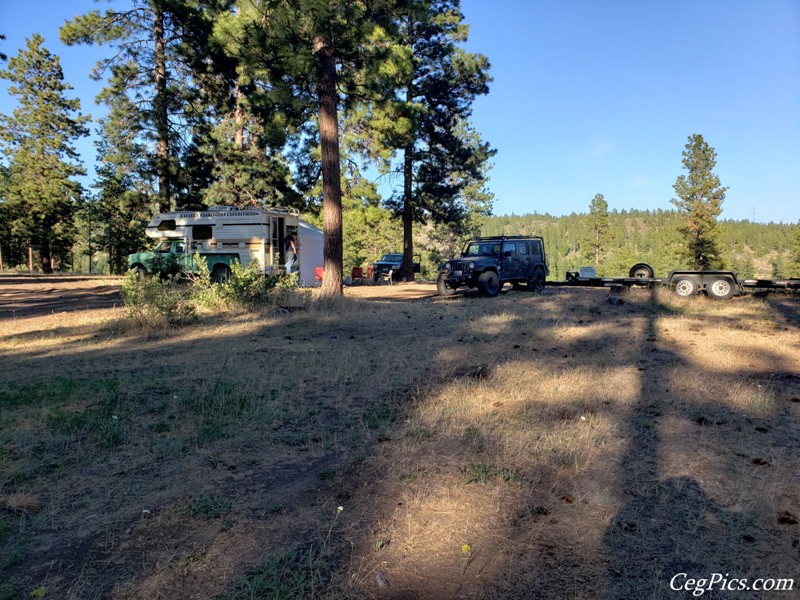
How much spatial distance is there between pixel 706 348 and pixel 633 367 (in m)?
1.73

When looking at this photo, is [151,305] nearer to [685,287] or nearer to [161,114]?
[685,287]

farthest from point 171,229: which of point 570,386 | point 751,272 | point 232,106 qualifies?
point 751,272

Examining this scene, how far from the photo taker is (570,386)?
16.7 feet

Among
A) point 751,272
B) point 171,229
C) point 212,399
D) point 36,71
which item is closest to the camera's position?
point 212,399

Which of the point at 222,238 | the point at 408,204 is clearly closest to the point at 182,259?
the point at 222,238

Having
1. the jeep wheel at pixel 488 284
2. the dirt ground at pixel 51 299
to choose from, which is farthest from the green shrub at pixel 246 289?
the jeep wheel at pixel 488 284

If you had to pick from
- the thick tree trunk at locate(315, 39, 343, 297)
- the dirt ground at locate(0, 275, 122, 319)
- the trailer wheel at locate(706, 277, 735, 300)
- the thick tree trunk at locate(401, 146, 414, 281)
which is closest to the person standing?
the dirt ground at locate(0, 275, 122, 319)

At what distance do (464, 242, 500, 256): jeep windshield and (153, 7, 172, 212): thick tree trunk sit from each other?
1531 cm

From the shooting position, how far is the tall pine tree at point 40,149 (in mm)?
37156

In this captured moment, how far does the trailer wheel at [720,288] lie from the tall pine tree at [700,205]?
38.4 meters

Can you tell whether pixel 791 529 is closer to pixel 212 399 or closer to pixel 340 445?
pixel 340 445

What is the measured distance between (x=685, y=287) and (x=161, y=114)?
73.9 ft

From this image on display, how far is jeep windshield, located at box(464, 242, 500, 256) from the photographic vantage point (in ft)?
56.4

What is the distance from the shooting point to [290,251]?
21266 millimetres
